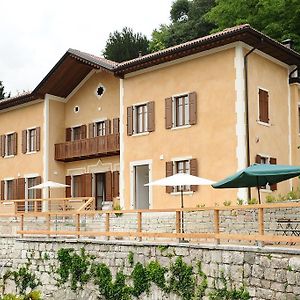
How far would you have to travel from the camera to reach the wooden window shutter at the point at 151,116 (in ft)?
76.0

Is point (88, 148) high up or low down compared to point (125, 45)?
down

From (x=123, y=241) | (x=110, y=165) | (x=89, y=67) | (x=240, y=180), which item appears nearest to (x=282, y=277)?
(x=240, y=180)

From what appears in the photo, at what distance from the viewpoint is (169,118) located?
22.5 metres

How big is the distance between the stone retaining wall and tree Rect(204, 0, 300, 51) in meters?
16.7

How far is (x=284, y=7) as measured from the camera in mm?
29953

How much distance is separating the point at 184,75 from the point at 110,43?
24.4 metres

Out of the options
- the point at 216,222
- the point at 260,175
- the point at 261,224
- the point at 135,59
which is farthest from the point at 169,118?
the point at 261,224

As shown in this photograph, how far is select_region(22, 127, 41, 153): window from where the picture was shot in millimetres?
29297

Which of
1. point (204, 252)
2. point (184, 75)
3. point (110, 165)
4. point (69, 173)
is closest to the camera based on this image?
point (204, 252)

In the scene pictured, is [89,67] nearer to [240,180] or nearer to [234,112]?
[234,112]

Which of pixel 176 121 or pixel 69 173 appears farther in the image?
pixel 69 173

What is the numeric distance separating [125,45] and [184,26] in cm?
451

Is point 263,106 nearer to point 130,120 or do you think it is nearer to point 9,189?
point 130,120

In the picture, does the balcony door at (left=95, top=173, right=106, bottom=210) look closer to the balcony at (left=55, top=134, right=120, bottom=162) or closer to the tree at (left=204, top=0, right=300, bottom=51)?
the balcony at (left=55, top=134, right=120, bottom=162)
